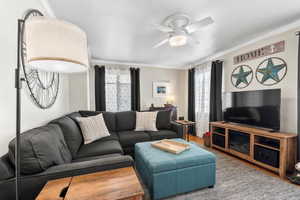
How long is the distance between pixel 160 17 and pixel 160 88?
2998 mm

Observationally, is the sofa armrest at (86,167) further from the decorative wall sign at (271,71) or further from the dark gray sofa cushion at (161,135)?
the decorative wall sign at (271,71)

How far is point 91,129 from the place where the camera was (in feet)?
7.20

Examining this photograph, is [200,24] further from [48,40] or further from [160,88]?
[160,88]

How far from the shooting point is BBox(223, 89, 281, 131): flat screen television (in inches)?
84.7

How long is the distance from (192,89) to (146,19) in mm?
2973

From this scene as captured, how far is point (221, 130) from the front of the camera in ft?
9.66

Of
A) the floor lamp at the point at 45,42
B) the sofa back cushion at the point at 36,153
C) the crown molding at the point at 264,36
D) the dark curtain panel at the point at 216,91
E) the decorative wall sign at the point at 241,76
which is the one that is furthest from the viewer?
the dark curtain panel at the point at 216,91

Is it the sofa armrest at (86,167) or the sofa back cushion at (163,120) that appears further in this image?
the sofa back cushion at (163,120)

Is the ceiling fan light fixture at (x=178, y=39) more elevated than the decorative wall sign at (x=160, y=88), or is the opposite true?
the ceiling fan light fixture at (x=178, y=39)

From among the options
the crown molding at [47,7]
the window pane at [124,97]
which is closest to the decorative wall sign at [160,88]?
the window pane at [124,97]

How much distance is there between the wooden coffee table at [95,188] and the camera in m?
0.78

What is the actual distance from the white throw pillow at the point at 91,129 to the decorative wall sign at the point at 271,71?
10.4 feet

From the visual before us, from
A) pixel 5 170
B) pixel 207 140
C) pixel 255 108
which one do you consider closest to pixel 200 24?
pixel 255 108

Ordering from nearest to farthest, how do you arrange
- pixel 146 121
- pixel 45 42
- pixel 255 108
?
pixel 45 42 < pixel 255 108 < pixel 146 121
